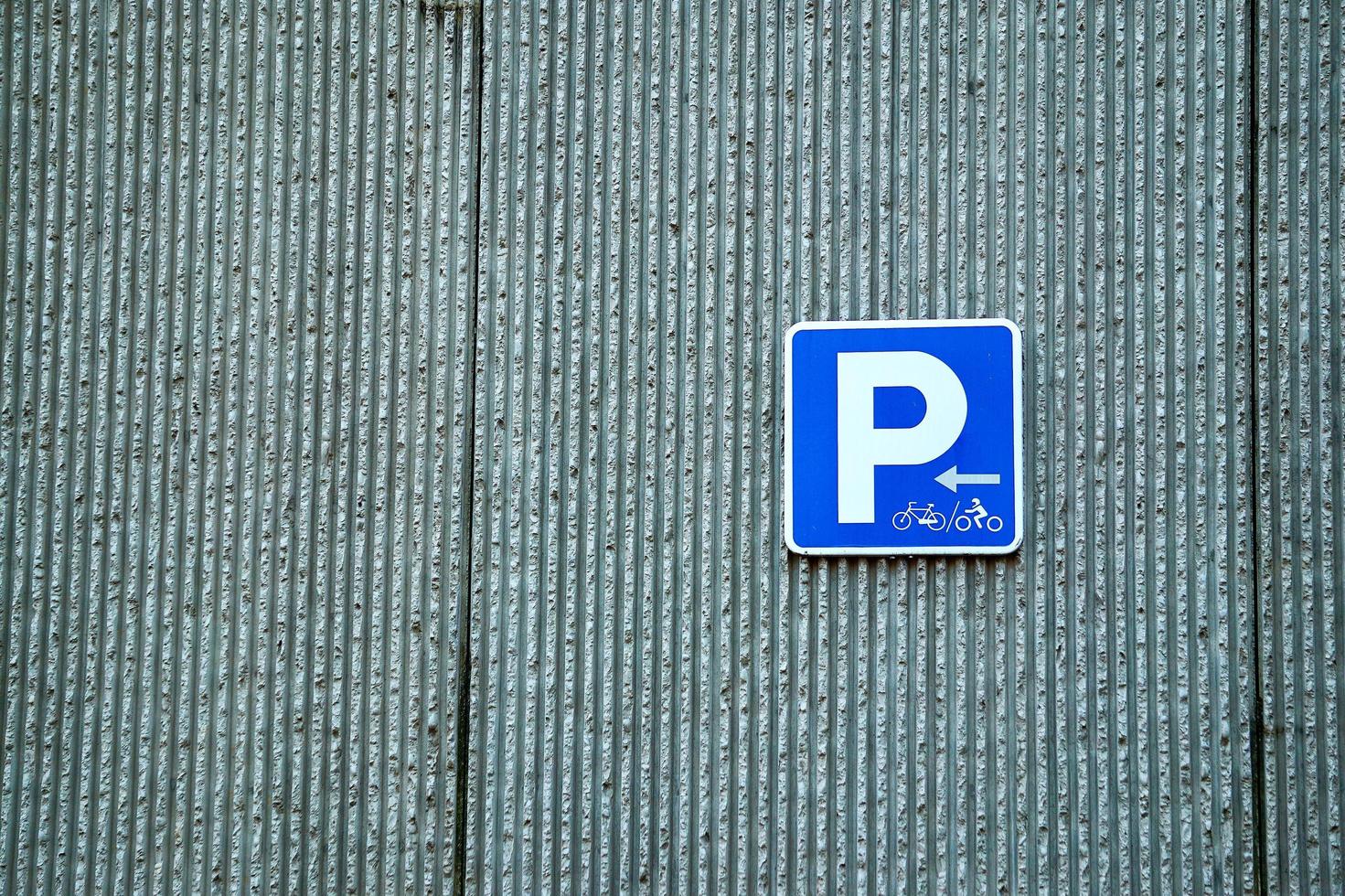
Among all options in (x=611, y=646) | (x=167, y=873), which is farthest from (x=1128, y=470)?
(x=167, y=873)

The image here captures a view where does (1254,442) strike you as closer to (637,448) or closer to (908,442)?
(908,442)

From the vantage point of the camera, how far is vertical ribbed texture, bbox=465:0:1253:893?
9.42 feet

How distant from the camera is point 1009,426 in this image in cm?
289

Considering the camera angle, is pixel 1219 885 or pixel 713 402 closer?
pixel 1219 885

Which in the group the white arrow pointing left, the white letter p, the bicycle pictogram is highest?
the white letter p

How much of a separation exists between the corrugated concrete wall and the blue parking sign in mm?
69

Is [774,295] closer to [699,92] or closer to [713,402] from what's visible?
[713,402]

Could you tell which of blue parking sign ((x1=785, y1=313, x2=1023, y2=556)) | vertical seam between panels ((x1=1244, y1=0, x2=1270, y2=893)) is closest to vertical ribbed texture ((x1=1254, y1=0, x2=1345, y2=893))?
vertical seam between panels ((x1=1244, y1=0, x2=1270, y2=893))

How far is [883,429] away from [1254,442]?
884mm

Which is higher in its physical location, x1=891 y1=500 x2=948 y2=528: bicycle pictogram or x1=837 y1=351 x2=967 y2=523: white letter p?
x1=837 y1=351 x2=967 y2=523: white letter p

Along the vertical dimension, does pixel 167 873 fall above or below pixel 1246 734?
below

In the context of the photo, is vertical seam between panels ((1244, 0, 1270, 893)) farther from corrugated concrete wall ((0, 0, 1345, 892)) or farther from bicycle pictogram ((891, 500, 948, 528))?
bicycle pictogram ((891, 500, 948, 528))

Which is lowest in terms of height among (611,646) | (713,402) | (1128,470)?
(611,646)

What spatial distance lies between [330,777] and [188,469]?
86cm
